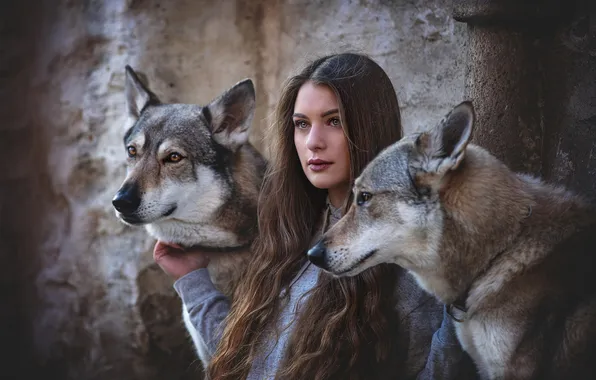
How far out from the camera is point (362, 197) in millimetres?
2553

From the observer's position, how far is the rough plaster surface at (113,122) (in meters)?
4.69

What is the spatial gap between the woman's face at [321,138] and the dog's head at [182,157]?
0.72m

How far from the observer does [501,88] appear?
3178 mm

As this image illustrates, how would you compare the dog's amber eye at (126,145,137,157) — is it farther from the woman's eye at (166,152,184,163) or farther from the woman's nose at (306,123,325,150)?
the woman's nose at (306,123,325,150)

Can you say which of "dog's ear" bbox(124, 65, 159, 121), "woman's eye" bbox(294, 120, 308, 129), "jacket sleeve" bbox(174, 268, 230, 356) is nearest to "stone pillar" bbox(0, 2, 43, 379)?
"dog's ear" bbox(124, 65, 159, 121)

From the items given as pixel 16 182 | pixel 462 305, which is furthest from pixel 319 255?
pixel 16 182

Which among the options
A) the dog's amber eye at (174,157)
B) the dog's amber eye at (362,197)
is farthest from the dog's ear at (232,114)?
the dog's amber eye at (362,197)

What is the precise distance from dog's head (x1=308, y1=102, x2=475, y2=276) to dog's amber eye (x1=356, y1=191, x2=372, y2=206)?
0.02 meters

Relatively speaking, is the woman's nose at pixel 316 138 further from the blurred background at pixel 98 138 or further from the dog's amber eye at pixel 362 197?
the blurred background at pixel 98 138

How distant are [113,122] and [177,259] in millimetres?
1843

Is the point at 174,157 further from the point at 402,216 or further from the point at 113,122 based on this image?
the point at 113,122

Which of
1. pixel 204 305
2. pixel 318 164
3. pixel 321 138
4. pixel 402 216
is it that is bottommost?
pixel 204 305

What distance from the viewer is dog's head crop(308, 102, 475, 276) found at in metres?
2.39

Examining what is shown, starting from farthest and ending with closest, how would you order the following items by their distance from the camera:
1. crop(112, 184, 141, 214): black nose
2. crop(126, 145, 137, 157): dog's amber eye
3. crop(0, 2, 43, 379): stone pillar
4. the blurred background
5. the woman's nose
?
crop(0, 2, 43, 379): stone pillar < the blurred background < crop(126, 145, 137, 157): dog's amber eye < crop(112, 184, 141, 214): black nose < the woman's nose
